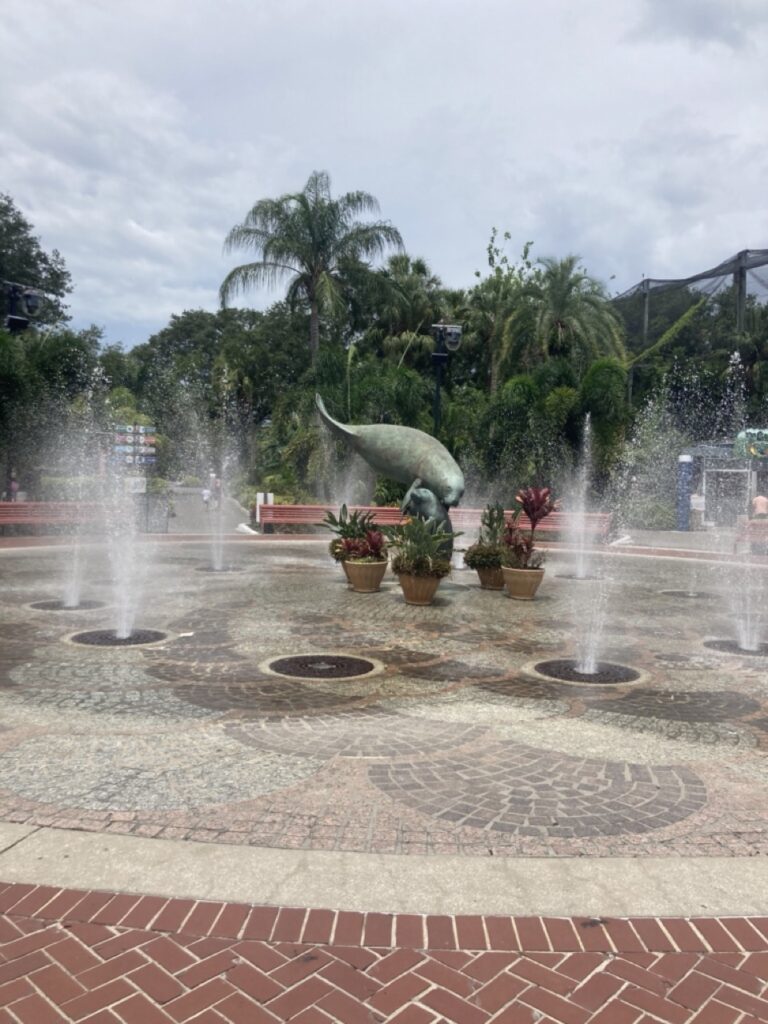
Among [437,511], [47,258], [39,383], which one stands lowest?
[437,511]

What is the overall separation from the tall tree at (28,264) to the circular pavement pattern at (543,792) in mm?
40912

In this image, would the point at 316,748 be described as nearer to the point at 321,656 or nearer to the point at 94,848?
the point at 94,848

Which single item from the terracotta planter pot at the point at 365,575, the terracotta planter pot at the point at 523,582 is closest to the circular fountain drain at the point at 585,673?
the terracotta planter pot at the point at 523,582

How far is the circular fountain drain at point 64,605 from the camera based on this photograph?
922cm

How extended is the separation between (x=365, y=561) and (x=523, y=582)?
2.13 meters

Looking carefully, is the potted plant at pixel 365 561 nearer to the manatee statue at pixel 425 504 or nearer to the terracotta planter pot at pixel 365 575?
the terracotta planter pot at pixel 365 575

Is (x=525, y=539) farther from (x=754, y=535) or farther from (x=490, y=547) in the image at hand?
(x=754, y=535)

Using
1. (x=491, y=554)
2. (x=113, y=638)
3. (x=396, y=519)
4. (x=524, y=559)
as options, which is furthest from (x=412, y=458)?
(x=396, y=519)

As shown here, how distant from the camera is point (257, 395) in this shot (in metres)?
39.5

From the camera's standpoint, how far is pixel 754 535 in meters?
18.5

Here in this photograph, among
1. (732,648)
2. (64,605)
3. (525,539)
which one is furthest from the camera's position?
(525,539)

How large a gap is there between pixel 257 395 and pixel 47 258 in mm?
14371

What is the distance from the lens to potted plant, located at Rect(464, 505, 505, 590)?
11.4m

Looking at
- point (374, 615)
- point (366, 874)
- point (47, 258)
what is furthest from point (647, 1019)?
point (47, 258)
